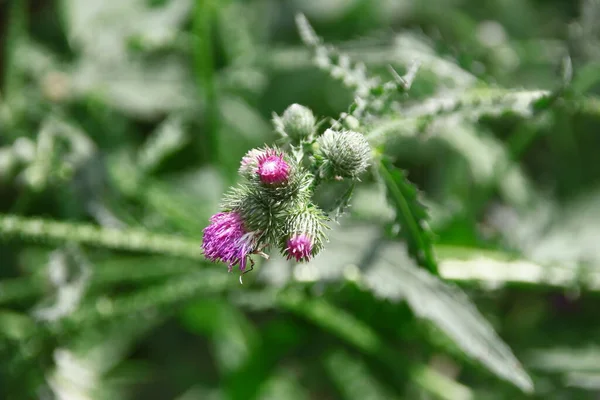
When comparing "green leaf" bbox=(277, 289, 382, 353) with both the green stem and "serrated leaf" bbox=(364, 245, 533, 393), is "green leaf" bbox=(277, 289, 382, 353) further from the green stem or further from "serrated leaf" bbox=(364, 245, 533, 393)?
the green stem

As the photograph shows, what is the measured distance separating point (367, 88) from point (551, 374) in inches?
83.6

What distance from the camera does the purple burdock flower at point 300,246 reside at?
157 cm

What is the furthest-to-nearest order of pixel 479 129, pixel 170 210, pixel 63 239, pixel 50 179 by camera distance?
1. pixel 479 129
2. pixel 170 210
3. pixel 50 179
4. pixel 63 239

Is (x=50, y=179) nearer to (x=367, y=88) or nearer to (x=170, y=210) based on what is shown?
(x=170, y=210)

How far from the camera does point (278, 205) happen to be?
1662mm

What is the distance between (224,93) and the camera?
3656 millimetres

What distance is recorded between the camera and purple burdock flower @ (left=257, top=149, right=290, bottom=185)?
1593mm

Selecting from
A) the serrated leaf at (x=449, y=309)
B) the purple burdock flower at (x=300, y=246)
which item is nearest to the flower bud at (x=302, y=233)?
the purple burdock flower at (x=300, y=246)

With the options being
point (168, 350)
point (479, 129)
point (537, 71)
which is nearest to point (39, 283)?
point (168, 350)

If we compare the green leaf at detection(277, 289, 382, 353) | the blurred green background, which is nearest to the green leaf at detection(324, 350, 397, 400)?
the blurred green background

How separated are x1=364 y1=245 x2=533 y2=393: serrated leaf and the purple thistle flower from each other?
74cm

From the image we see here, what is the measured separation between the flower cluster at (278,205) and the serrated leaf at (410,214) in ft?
0.63

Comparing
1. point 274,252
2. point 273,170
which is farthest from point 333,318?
point 273,170

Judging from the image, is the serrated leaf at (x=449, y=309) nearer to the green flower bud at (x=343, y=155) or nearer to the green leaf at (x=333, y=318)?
the green flower bud at (x=343, y=155)
